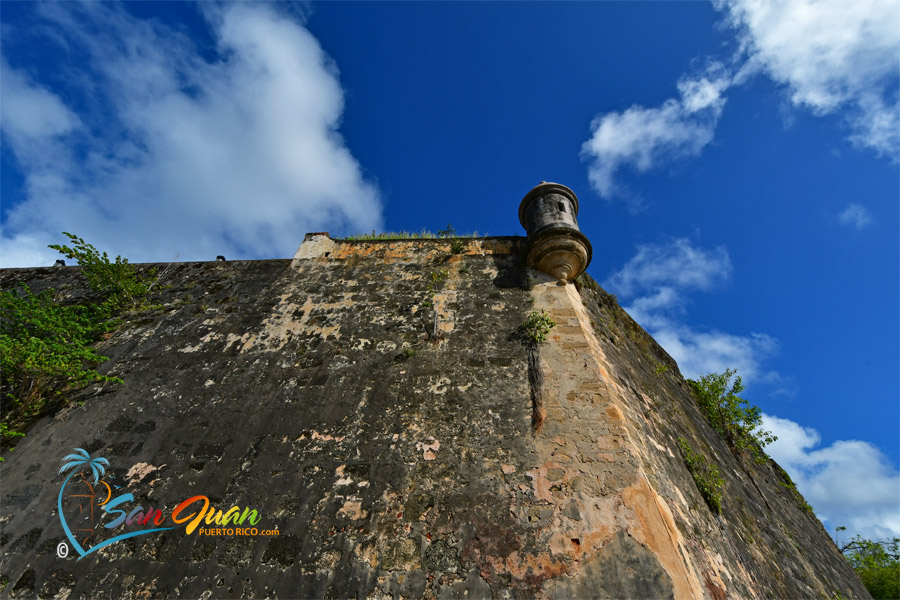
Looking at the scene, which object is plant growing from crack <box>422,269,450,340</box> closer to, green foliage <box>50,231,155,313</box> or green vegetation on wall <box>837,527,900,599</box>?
green foliage <box>50,231,155,313</box>

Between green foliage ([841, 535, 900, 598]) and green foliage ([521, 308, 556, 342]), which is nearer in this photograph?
green foliage ([521, 308, 556, 342])

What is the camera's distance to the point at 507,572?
366 centimetres

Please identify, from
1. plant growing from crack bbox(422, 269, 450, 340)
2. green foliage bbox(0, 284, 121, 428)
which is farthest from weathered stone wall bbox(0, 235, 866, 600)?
green foliage bbox(0, 284, 121, 428)

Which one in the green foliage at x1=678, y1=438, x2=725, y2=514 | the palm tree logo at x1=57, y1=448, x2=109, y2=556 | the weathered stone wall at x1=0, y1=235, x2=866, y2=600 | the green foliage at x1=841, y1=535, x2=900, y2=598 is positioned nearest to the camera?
the weathered stone wall at x1=0, y1=235, x2=866, y2=600

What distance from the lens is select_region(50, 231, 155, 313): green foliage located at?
7230 millimetres

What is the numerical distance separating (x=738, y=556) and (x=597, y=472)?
2.32m

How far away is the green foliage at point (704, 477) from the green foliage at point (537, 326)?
2.45 meters

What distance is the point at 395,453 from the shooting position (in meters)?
4.63

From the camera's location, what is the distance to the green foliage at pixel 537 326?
5.68 metres

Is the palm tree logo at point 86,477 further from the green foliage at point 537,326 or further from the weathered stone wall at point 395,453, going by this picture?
the green foliage at point 537,326

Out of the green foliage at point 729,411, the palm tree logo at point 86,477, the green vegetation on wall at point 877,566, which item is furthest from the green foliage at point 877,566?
the palm tree logo at point 86,477

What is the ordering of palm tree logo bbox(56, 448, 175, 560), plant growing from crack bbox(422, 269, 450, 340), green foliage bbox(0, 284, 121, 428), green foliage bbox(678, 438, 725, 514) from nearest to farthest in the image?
palm tree logo bbox(56, 448, 175, 560) < green foliage bbox(678, 438, 725, 514) < green foliage bbox(0, 284, 121, 428) < plant growing from crack bbox(422, 269, 450, 340)

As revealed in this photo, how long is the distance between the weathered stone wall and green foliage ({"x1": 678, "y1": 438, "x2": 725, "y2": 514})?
20cm

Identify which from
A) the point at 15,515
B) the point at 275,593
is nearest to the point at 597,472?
the point at 275,593
